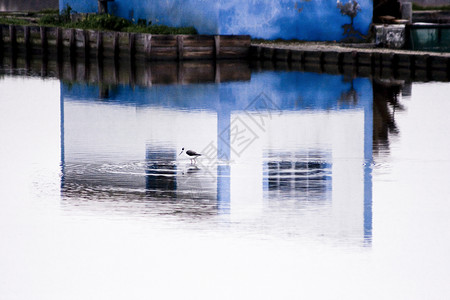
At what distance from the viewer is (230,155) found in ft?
50.8

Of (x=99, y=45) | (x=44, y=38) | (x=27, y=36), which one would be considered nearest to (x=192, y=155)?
(x=99, y=45)

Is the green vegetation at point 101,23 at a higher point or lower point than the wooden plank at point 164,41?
higher

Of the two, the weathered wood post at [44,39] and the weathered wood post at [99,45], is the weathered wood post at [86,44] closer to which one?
the weathered wood post at [99,45]

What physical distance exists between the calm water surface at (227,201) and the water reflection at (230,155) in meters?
0.04

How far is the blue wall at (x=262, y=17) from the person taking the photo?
34812mm

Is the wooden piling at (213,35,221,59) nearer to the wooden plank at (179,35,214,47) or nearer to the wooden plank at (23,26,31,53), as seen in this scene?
the wooden plank at (179,35,214,47)

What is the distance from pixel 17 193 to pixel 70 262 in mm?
3542

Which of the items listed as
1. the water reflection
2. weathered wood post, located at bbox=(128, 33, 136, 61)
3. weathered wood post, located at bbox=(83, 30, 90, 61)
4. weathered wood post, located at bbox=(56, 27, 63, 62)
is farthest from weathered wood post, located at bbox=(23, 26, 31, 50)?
the water reflection

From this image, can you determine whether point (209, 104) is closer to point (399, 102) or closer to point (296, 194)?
point (399, 102)

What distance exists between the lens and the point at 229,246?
9.96 metres

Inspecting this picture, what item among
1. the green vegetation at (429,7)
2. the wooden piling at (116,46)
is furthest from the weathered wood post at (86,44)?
the green vegetation at (429,7)

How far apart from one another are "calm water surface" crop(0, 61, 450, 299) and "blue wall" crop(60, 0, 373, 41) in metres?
13.0

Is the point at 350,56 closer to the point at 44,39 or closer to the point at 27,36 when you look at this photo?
the point at 44,39

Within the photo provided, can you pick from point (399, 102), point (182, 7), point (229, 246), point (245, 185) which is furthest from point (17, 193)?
point (182, 7)
